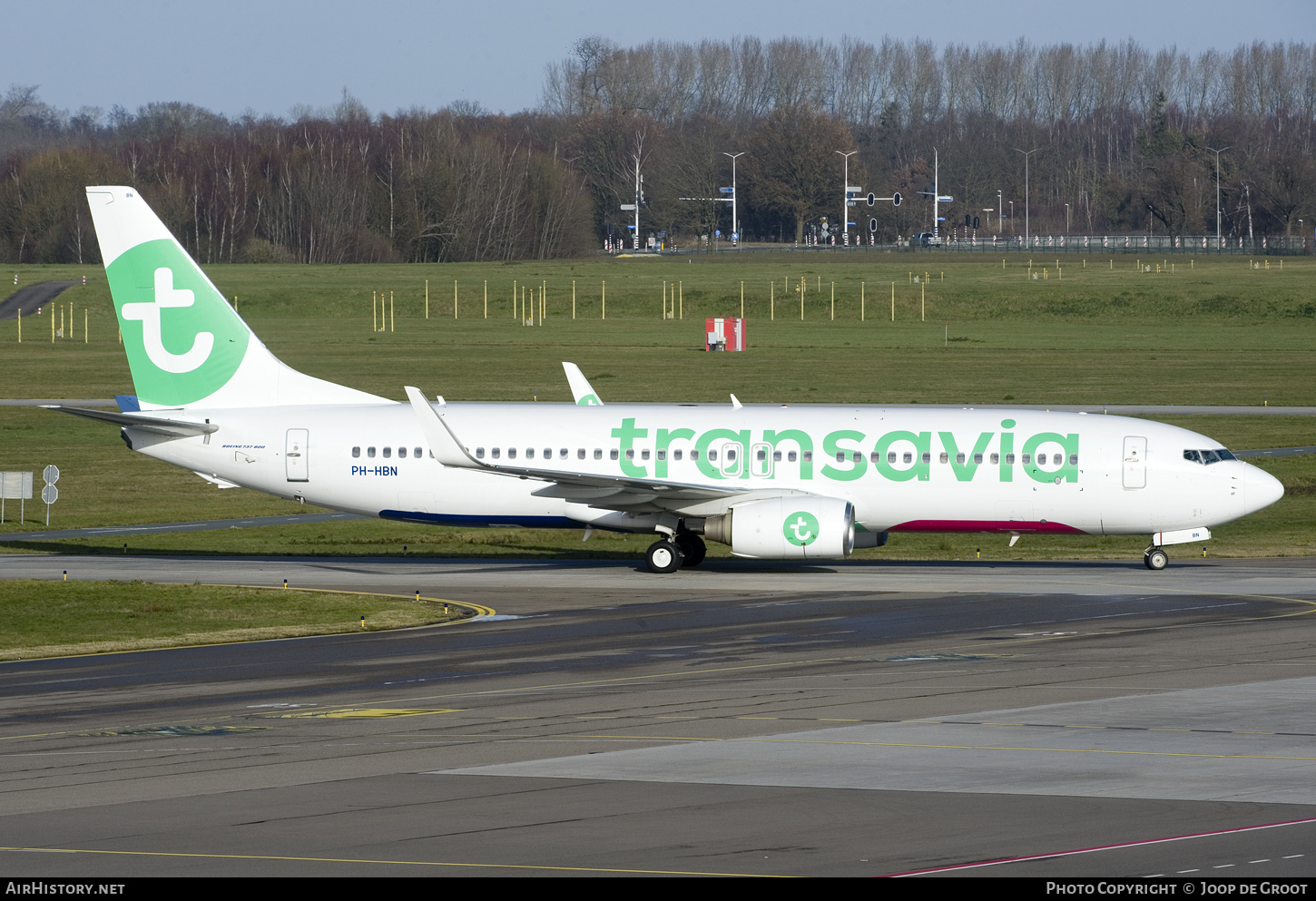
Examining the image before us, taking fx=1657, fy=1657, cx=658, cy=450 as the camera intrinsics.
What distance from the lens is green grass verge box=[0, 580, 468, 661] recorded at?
3098 cm

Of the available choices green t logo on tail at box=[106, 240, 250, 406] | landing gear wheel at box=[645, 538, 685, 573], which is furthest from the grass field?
landing gear wheel at box=[645, 538, 685, 573]

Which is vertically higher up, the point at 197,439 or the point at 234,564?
the point at 197,439

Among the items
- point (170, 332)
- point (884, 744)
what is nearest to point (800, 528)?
point (170, 332)

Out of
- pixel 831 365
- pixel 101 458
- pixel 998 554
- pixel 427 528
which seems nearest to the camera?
pixel 998 554

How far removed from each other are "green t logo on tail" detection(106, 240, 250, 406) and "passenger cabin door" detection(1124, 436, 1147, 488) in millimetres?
22188

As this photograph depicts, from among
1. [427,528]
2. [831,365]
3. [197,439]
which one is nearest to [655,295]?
[831,365]

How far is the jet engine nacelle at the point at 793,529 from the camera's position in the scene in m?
38.0

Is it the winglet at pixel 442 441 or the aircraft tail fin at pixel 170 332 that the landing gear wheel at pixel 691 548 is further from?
the aircraft tail fin at pixel 170 332

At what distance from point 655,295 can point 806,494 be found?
123 metres

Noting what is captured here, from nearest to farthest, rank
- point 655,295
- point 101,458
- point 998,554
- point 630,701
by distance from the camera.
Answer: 1. point 630,701
2. point 998,554
3. point 101,458
4. point 655,295

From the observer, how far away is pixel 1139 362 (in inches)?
4355
